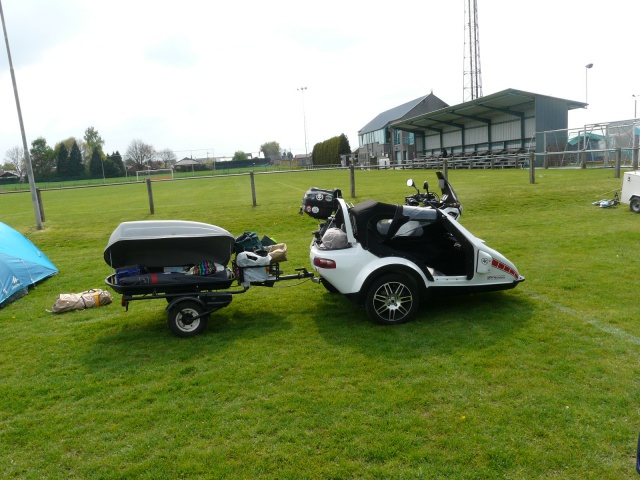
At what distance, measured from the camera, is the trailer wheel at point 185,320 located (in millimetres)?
5738

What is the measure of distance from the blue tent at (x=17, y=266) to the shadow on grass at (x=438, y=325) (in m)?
4.76

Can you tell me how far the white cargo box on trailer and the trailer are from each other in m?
10.3

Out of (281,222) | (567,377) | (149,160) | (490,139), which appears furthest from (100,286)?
(149,160)

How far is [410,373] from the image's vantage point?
4.54 meters

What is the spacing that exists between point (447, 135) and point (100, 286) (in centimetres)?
4996

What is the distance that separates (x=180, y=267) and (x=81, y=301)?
2.08m

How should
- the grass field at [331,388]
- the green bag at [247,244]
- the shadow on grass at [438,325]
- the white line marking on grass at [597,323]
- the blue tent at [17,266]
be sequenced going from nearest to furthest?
the grass field at [331,388] → the white line marking on grass at [597,323] → the shadow on grass at [438,325] → the green bag at [247,244] → the blue tent at [17,266]

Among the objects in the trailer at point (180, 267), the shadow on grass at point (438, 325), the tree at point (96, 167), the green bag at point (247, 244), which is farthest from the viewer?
the tree at point (96, 167)

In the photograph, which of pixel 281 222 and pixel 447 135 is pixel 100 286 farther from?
pixel 447 135

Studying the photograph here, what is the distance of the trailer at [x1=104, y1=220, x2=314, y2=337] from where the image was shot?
224 inches

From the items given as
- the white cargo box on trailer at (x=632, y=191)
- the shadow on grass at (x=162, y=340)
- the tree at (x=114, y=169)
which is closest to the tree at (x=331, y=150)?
the tree at (x=114, y=169)

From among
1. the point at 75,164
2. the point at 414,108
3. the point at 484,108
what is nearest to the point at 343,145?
the point at 414,108

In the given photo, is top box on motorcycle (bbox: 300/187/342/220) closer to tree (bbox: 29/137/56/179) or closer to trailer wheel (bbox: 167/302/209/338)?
trailer wheel (bbox: 167/302/209/338)

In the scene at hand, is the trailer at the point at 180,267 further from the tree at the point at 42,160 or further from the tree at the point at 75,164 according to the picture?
the tree at the point at 42,160
